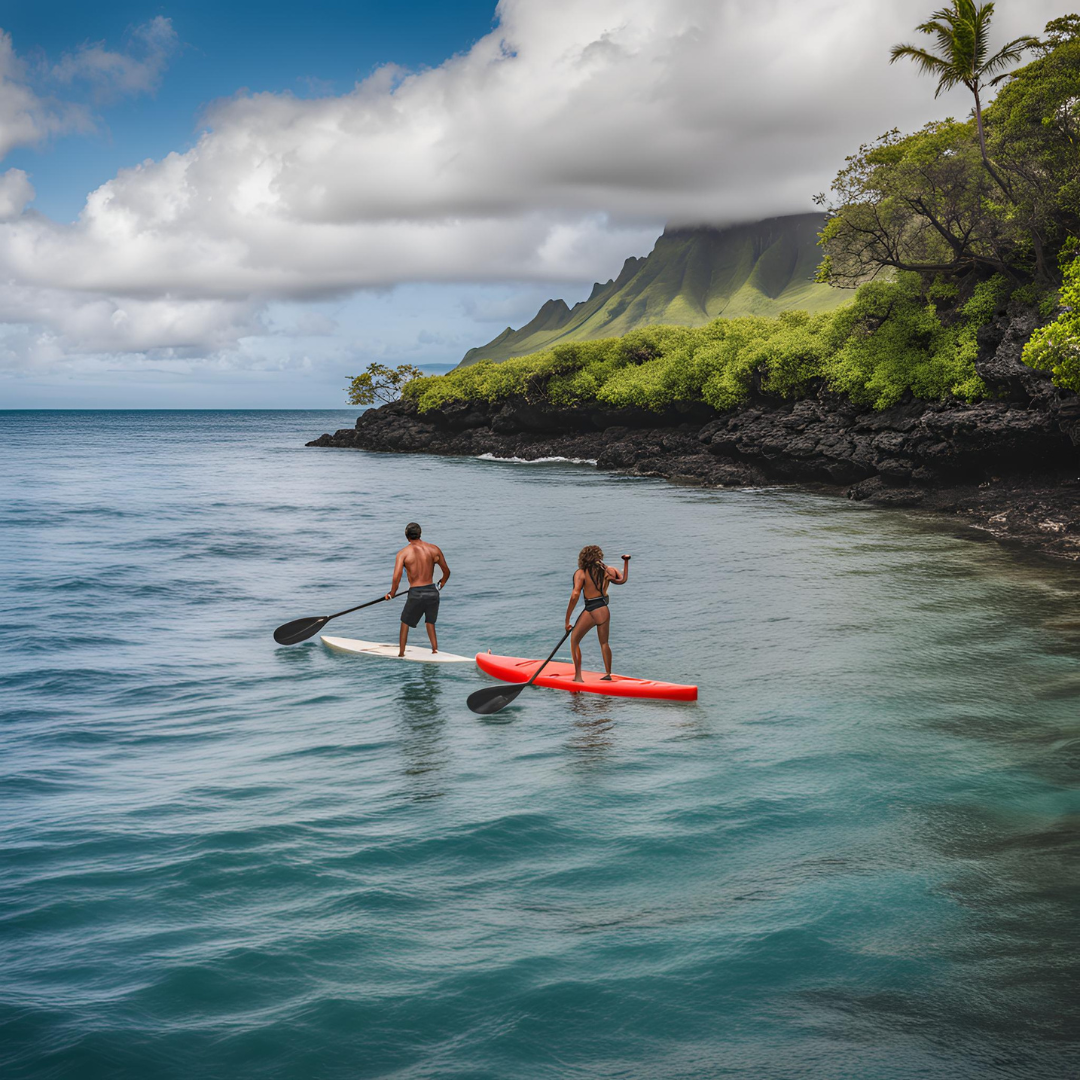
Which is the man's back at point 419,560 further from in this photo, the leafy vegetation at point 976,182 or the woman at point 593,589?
the leafy vegetation at point 976,182

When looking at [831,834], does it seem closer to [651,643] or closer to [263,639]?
[651,643]

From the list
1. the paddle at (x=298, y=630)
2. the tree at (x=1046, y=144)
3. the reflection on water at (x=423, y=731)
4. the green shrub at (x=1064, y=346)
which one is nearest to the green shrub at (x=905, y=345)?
the tree at (x=1046, y=144)

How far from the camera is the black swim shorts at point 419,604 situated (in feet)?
47.9

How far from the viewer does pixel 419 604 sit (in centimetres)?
1462

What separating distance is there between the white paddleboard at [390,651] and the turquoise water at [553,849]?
0.29 metres

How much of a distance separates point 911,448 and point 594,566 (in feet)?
89.3

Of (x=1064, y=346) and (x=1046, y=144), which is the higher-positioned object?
(x=1046, y=144)

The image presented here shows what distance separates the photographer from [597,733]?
11008 millimetres

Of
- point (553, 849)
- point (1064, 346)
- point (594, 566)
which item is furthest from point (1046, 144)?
point (553, 849)

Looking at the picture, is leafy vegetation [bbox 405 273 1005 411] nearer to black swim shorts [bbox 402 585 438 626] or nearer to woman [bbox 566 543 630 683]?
woman [bbox 566 543 630 683]

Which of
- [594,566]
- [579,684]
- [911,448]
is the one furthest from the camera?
[911,448]

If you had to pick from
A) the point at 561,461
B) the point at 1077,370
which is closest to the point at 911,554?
the point at 1077,370

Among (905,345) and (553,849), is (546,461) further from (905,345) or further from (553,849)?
(553,849)

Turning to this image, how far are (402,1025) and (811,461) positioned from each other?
4089 cm
